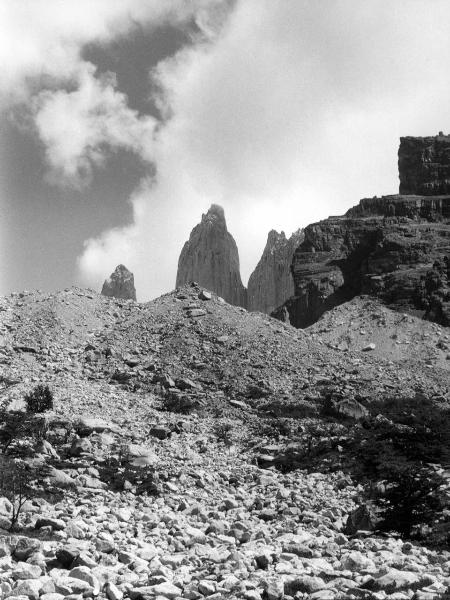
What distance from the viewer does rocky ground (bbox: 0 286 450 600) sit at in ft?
29.0

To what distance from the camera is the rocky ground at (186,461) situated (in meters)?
8.84

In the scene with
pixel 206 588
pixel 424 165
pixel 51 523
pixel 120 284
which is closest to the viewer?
pixel 206 588

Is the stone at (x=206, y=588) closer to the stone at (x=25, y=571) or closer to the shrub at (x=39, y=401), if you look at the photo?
the stone at (x=25, y=571)

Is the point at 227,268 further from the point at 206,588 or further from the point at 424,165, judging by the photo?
the point at 206,588

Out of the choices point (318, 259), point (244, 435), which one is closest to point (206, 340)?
point (244, 435)

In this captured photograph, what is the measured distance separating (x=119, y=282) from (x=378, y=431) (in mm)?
101382

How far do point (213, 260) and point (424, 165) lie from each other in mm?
49121

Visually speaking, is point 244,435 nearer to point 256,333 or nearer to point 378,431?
point 378,431

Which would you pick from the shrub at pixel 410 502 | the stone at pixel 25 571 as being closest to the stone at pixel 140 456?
the shrub at pixel 410 502

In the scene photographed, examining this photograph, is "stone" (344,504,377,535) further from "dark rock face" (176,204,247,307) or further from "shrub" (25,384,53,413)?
"dark rock face" (176,204,247,307)

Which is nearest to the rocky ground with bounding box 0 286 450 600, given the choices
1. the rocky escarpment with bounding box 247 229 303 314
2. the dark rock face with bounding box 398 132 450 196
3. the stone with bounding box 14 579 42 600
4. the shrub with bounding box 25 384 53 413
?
the stone with bounding box 14 579 42 600

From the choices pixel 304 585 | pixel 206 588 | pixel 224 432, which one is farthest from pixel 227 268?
pixel 206 588

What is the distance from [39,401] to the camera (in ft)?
76.6

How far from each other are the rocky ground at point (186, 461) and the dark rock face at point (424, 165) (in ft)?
213
